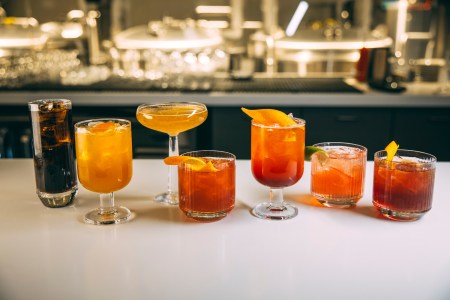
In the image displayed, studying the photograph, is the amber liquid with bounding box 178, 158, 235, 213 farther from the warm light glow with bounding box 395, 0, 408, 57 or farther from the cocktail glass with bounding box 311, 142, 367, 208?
the warm light glow with bounding box 395, 0, 408, 57

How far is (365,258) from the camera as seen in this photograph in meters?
0.94

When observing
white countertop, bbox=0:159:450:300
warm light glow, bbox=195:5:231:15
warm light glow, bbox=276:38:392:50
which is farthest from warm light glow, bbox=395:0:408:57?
white countertop, bbox=0:159:450:300

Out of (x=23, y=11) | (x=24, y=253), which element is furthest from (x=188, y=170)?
(x=23, y=11)

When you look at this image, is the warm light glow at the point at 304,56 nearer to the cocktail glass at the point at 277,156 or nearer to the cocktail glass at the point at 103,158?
the cocktail glass at the point at 277,156

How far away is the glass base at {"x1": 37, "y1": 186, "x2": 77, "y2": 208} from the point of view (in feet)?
3.91

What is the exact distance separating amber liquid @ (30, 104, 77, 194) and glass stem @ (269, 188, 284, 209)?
0.45 metres

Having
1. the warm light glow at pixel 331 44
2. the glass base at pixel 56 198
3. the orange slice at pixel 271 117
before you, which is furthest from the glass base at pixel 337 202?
the warm light glow at pixel 331 44

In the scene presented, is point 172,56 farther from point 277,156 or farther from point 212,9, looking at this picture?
point 212,9

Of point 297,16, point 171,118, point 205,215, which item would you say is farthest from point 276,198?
point 297,16

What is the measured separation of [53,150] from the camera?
3.87 feet

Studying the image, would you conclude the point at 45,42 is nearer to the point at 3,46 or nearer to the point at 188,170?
the point at 3,46

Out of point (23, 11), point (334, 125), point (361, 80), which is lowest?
point (334, 125)

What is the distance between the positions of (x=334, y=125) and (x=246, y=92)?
0.48 meters

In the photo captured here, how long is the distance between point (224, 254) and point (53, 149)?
0.47 meters
